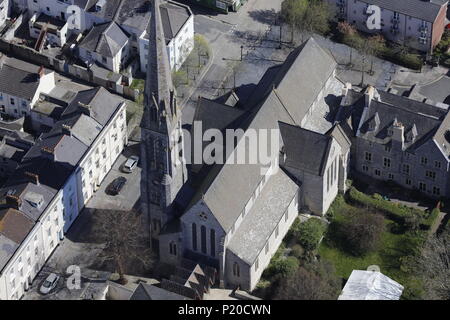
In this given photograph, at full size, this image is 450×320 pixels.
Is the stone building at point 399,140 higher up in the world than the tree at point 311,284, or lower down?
higher up

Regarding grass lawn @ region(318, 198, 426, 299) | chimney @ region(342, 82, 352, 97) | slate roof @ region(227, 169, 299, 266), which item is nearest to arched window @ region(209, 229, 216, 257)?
slate roof @ region(227, 169, 299, 266)

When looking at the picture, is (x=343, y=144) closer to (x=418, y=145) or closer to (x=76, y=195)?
(x=418, y=145)

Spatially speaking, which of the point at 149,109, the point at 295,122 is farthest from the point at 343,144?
the point at 149,109

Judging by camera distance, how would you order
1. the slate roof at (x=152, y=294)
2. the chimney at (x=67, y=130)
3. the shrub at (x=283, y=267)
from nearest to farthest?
the slate roof at (x=152, y=294)
the shrub at (x=283, y=267)
the chimney at (x=67, y=130)

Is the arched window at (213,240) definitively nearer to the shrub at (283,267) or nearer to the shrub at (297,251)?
the shrub at (283,267)

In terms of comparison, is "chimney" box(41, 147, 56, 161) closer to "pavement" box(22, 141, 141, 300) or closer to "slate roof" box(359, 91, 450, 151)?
"pavement" box(22, 141, 141, 300)

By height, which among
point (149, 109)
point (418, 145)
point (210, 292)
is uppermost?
point (149, 109)

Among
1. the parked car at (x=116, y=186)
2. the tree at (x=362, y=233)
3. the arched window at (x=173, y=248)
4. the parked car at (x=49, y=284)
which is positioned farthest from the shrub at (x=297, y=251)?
the parked car at (x=49, y=284)
